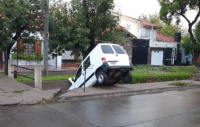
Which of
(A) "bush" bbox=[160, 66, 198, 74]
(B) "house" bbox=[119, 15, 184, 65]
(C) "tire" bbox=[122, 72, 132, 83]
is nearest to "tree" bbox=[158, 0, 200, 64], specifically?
(B) "house" bbox=[119, 15, 184, 65]

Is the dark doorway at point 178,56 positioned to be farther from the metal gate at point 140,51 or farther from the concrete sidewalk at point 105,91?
the concrete sidewalk at point 105,91

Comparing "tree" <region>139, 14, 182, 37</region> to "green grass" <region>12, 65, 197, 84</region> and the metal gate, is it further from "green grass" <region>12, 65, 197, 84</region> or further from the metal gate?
"green grass" <region>12, 65, 197, 84</region>

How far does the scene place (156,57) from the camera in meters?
29.8

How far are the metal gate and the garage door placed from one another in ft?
3.75

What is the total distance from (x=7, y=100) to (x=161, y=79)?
→ 997 centimetres

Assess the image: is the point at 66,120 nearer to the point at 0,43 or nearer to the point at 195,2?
the point at 0,43

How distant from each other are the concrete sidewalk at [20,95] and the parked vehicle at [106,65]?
6.89 feet

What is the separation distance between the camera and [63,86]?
1415 centimetres

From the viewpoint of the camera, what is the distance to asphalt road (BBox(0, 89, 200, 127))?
6398mm

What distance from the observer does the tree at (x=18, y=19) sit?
1250 cm

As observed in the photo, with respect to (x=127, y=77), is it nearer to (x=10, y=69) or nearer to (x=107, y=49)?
(x=107, y=49)

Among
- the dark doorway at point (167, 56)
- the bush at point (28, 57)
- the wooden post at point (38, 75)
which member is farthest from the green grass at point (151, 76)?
the dark doorway at point (167, 56)

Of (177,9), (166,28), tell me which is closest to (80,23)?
(177,9)

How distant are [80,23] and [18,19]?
3245mm
